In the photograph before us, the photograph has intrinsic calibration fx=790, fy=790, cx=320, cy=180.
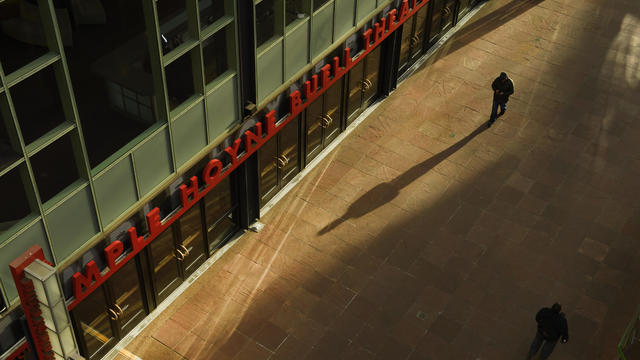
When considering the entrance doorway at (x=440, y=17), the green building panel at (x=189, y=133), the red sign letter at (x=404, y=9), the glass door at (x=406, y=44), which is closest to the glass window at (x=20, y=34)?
the green building panel at (x=189, y=133)

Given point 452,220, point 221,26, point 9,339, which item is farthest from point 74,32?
point 452,220

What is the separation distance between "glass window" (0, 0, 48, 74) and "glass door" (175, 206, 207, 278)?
5.38 meters

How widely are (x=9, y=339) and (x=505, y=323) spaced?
1209 cm

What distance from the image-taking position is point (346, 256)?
22.1 metres

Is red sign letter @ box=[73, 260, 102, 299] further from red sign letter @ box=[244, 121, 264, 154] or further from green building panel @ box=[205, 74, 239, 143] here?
red sign letter @ box=[244, 121, 264, 154]

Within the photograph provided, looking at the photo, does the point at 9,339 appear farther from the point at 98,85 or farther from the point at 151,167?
the point at 98,85

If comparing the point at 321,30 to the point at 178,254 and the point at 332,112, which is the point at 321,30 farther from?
the point at 178,254

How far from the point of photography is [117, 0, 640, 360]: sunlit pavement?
66.3 feet

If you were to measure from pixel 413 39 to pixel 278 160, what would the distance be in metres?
8.35

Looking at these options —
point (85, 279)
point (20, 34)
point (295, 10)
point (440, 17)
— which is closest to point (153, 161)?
point (85, 279)

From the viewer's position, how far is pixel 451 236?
22.8 meters

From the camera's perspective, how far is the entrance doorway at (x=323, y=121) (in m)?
23.9

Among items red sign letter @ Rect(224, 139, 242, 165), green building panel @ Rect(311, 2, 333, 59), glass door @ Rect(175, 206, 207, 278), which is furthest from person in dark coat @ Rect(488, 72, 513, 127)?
glass door @ Rect(175, 206, 207, 278)

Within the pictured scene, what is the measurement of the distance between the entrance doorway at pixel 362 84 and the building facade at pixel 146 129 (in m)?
1.05
